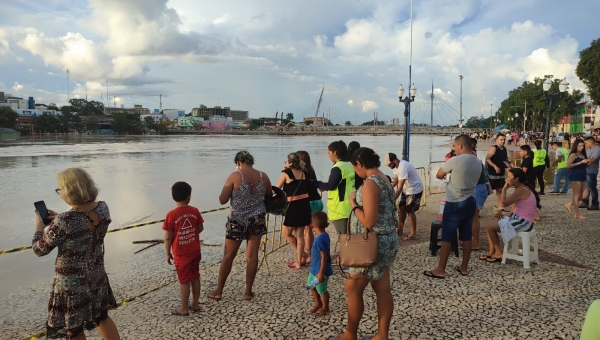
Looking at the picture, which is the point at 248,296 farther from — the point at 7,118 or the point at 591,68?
the point at 7,118

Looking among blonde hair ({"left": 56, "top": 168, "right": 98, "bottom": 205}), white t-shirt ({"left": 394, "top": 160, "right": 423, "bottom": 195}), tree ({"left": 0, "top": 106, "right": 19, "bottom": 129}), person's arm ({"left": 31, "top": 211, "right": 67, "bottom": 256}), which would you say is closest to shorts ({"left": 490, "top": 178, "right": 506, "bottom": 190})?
white t-shirt ({"left": 394, "top": 160, "right": 423, "bottom": 195})

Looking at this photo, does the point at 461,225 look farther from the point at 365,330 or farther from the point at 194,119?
the point at 194,119

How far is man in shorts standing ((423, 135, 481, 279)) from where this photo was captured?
4.47 metres

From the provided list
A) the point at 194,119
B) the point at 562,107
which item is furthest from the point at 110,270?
the point at 194,119

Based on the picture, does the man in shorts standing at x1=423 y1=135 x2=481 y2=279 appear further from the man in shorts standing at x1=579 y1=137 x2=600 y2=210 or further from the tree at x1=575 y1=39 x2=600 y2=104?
the tree at x1=575 y1=39 x2=600 y2=104

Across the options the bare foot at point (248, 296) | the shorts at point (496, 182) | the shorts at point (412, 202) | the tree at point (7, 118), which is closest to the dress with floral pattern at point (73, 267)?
the bare foot at point (248, 296)

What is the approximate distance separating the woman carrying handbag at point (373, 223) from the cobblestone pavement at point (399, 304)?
593mm

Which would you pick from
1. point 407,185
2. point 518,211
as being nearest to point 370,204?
point 518,211

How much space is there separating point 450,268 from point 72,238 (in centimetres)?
424

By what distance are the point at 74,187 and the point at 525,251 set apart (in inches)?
194

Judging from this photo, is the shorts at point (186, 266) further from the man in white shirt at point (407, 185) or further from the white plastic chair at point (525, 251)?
the white plastic chair at point (525, 251)

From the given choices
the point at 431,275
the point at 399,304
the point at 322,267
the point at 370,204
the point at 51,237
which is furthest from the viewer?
the point at 431,275

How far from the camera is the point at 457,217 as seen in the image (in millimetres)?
4523

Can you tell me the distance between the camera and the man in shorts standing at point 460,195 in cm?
447
